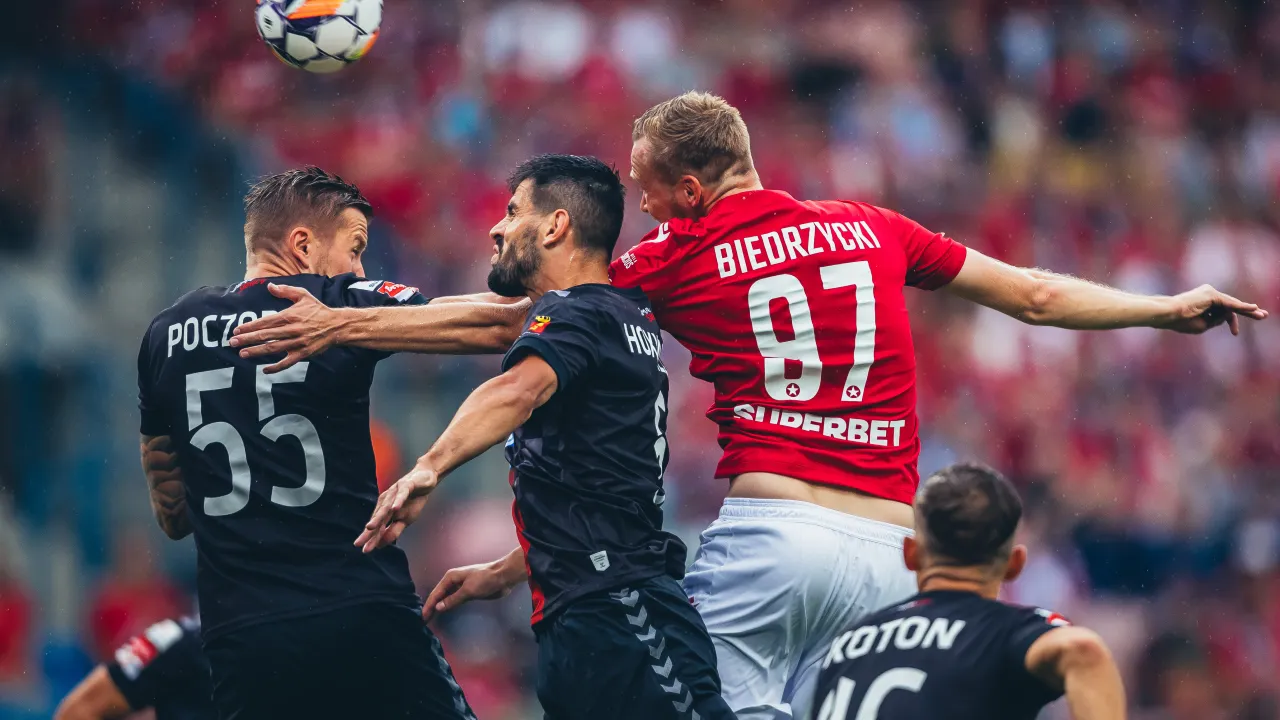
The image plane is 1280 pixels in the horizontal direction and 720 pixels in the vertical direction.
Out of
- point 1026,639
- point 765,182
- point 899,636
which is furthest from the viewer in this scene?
point 765,182

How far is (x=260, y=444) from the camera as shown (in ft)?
16.4

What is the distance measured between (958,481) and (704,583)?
4.36 ft

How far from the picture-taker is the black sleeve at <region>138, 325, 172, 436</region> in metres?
5.16

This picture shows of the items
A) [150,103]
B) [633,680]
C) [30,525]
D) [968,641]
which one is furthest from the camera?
[150,103]

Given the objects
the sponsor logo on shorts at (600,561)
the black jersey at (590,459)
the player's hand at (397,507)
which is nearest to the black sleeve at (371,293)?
the black jersey at (590,459)

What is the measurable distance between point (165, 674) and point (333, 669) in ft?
5.54

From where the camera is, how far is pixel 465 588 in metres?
5.26

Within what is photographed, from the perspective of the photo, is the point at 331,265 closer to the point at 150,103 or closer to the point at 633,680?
the point at 633,680

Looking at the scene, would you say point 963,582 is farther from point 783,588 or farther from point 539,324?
point 539,324

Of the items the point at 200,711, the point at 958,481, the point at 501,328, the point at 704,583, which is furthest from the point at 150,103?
the point at 958,481

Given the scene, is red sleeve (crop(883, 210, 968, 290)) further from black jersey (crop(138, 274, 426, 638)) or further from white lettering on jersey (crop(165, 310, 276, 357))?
white lettering on jersey (crop(165, 310, 276, 357))

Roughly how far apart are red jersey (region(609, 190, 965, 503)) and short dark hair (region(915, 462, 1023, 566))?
107 centimetres

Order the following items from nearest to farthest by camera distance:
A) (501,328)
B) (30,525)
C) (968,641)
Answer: (968,641)
(501,328)
(30,525)

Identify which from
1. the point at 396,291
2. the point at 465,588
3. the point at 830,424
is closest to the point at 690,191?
the point at 830,424
